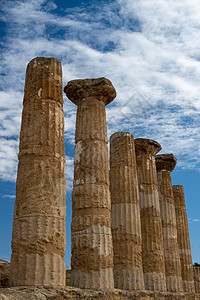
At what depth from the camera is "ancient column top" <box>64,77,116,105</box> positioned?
14.0 m

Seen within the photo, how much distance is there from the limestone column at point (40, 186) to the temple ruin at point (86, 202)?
0.9 inches

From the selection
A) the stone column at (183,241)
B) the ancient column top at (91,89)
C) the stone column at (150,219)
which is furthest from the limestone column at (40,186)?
the stone column at (183,241)

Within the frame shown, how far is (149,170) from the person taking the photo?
18688mm

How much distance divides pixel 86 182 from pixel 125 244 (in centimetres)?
335

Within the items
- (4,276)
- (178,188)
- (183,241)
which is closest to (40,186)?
(4,276)

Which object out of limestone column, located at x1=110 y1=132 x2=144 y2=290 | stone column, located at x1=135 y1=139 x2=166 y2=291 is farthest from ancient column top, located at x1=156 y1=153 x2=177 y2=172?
limestone column, located at x1=110 y1=132 x2=144 y2=290

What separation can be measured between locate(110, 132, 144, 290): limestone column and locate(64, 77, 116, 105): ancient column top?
2.82m

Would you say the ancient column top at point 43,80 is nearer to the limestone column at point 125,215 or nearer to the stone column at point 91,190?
the stone column at point 91,190

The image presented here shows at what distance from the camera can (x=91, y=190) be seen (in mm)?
12539

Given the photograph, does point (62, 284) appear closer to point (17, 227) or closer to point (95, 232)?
point (17, 227)

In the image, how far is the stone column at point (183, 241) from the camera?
21750 millimetres

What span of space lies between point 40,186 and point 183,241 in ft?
52.1

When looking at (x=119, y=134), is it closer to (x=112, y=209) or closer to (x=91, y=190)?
(x=112, y=209)

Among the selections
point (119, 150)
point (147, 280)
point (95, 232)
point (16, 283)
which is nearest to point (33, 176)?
point (16, 283)
